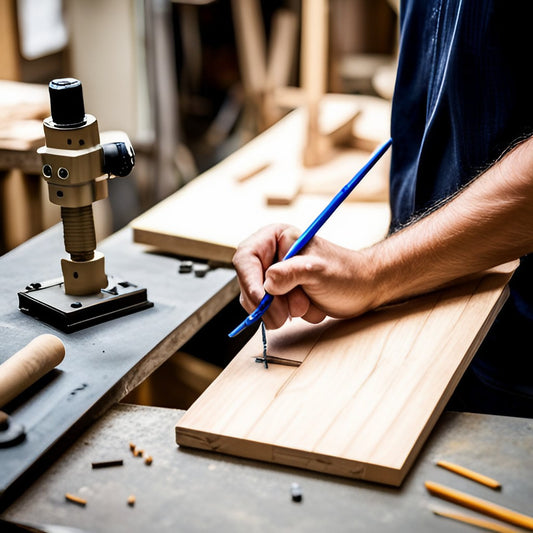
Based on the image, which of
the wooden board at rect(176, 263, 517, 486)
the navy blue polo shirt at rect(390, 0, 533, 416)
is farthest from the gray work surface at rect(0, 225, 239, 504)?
the navy blue polo shirt at rect(390, 0, 533, 416)

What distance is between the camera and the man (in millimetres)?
1160

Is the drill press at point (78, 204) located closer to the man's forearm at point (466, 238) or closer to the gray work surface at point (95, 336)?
the gray work surface at point (95, 336)

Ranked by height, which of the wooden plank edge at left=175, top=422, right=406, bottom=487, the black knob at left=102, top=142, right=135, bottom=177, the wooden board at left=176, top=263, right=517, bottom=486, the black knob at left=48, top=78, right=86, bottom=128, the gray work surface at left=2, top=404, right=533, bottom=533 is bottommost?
the gray work surface at left=2, top=404, right=533, bottom=533

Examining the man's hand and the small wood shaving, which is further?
the man's hand

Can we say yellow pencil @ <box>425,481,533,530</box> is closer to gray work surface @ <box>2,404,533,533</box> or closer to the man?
gray work surface @ <box>2,404,533,533</box>

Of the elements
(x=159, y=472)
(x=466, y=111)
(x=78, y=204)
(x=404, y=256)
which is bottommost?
(x=159, y=472)

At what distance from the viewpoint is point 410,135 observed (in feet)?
4.79

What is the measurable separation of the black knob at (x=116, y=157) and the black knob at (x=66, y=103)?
0.06m

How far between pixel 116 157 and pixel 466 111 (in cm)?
59

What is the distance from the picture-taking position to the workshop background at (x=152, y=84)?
1983 millimetres

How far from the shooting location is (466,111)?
1278 mm

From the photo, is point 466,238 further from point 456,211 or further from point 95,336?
point 95,336

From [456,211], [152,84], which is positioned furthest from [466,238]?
[152,84]

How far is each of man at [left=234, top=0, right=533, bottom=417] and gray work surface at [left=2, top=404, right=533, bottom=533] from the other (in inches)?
11.0
